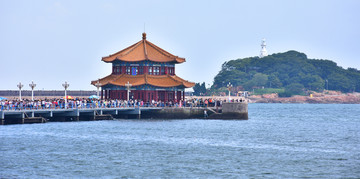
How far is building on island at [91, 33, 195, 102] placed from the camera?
94.9 m

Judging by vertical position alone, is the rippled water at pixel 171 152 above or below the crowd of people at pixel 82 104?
below

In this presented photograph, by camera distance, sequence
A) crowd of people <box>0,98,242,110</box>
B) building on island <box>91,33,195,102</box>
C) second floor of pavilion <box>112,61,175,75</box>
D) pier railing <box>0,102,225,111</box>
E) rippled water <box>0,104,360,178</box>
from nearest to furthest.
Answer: rippled water <box>0,104,360,178</box> < pier railing <box>0,102,225,111</box> < crowd of people <box>0,98,242,110</box> < building on island <box>91,33,195,102</box> < second floor of pavilion <box>112,61,175,75</box>

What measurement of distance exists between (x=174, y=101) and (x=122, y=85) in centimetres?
810

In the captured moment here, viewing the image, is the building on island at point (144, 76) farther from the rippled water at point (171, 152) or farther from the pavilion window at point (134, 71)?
the rippled water at point (171, 152)

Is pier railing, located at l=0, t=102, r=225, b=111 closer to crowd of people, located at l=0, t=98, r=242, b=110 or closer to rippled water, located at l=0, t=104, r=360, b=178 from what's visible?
crowd of people, located at l=0, t=98, r=242, b=110

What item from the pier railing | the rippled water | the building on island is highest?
the building on island

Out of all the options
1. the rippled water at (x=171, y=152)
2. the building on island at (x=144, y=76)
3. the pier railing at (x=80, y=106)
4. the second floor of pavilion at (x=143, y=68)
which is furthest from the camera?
the second floor of pavilion at (x=143, y=68)

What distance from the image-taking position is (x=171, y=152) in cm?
5362

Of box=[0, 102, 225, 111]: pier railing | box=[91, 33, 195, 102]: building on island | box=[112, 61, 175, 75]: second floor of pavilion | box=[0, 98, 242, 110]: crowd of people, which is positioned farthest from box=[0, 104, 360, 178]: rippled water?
box=[112, 61, 175, 75]: second floor of pavilion

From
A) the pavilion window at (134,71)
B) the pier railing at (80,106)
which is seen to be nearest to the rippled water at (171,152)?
the pier railing at (80,106)

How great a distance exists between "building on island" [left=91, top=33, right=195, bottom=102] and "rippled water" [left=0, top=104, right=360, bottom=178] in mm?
16980

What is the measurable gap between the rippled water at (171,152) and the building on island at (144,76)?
1698 cm

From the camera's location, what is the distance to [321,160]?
4953 centimetres

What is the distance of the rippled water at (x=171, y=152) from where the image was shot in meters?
43.7
